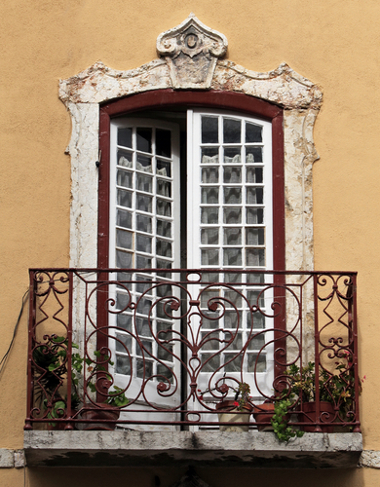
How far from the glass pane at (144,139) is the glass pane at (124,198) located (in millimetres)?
406

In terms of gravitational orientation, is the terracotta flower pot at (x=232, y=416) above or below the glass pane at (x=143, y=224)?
below

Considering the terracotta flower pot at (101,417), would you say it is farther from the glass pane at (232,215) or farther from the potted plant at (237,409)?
the glass pane at (232,215)

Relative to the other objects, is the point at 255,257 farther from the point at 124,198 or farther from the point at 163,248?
the point at 124,198

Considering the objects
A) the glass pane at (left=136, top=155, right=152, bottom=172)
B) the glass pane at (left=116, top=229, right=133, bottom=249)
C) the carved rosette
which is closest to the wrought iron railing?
the glass pane at (left=116, top=229, right=133, bottom=249)

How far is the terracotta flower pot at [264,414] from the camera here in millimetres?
8406

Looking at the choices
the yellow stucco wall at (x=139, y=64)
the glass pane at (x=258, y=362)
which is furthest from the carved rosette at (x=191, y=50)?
the glass pane at (x=258, y=362)

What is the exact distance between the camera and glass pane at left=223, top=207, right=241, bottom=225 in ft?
31.1

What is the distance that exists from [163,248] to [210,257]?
42cm

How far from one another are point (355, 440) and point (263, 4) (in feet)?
12.2

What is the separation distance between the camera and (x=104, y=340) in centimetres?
904

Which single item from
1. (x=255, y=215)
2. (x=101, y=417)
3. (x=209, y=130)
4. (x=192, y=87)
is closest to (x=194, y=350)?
(x=101, y=417)

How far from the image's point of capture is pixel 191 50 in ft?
31.5

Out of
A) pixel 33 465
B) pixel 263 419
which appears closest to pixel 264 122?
pixel 263 419

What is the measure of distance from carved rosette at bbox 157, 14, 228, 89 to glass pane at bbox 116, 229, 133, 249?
1.30 m
